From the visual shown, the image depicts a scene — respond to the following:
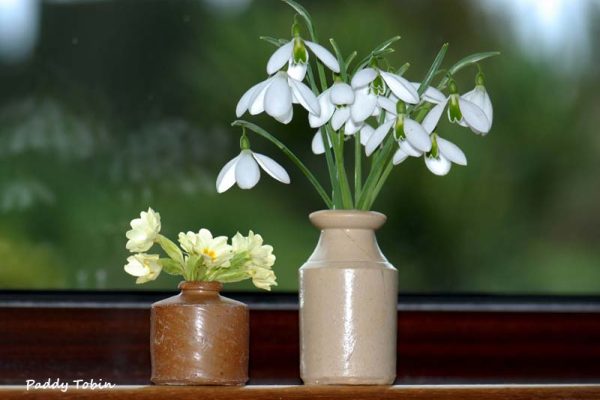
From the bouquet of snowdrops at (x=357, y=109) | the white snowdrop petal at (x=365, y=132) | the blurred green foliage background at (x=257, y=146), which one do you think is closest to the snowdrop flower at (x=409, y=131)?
the bouquet of snowdrops at (x=357, y=109)

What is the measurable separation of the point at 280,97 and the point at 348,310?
0.25 m

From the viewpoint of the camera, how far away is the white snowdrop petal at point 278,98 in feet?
3.93

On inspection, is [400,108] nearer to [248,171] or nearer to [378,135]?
[378,135]

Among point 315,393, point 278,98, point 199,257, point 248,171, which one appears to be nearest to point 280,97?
point 278,98

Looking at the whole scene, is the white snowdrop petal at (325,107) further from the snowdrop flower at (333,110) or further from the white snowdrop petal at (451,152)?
the white snowdrop petal at (451,152)

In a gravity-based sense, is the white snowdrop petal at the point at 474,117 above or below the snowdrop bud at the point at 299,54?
below

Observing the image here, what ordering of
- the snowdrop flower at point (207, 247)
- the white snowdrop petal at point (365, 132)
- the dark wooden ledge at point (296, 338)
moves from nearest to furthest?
1. the snowdrop flower at point (207, 247)
2. the white snowdrop petal at point (365, 132)
3. the dark wooden ledge at point (296, 338)

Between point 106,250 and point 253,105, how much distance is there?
0.43 meters

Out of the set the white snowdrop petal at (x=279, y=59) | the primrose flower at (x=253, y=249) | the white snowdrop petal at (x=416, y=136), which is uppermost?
the white snowdrop petal at (x=279, y=59)

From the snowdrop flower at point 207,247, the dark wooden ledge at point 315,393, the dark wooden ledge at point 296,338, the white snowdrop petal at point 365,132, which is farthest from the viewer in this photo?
the dark wooden ledge at point 296,338

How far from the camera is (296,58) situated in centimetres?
121

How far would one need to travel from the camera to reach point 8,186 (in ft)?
5.14

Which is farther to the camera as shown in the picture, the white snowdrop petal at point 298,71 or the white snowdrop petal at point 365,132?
the white snowdrop petal at point 365,132

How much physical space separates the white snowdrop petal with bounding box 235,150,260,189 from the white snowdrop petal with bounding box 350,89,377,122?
0.43 ft
